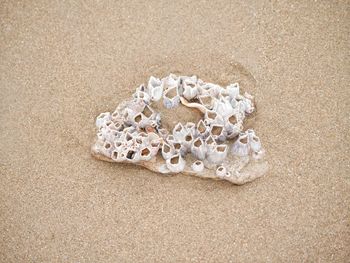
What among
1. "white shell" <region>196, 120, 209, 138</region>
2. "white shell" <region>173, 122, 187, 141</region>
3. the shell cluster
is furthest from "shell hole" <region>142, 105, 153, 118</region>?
"white shell" <region>196, 120, 209, 138</region>

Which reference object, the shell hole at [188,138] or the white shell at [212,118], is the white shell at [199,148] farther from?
the white shell at [212,118]

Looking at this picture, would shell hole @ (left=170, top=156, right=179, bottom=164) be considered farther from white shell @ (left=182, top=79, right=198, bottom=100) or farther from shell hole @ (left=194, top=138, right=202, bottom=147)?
white shell @ (left=182, top=79, right=198, bottom=100)

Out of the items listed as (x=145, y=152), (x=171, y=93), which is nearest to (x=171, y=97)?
(x=171, y=93)

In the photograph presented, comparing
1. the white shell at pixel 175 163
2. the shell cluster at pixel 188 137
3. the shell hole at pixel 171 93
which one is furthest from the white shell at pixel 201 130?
the shell hole at pixel 171 93

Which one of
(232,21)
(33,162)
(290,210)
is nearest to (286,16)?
(232,21)

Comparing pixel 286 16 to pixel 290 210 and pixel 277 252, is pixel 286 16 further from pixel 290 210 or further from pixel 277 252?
pixel 277 252
